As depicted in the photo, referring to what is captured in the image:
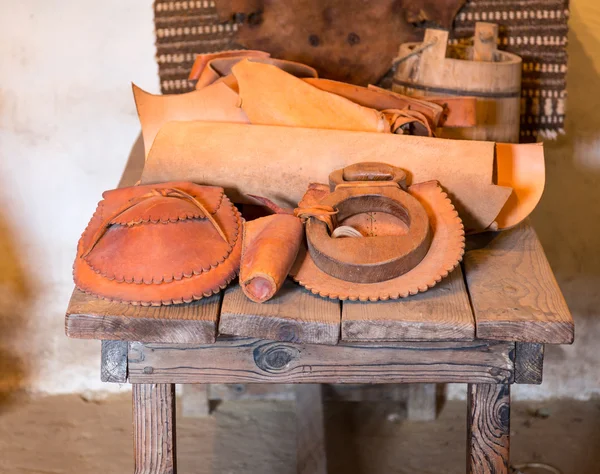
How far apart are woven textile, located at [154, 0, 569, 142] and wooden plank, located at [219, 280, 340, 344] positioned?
1.21 meters

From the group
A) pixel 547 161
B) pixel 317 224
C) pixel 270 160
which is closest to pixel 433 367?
pixel 317 224

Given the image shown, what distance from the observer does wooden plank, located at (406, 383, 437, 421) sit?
2.76 metres

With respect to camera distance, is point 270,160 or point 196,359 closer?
point 196,359

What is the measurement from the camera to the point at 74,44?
252 centimetres

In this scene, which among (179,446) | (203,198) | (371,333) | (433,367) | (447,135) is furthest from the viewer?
(179,446)

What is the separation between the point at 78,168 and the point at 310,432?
1.19 metres

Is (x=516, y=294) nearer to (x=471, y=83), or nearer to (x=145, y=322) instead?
(x=145, y=322)

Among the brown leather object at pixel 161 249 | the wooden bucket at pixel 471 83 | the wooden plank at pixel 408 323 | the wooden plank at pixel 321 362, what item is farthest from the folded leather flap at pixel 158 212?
the wooden bucket at pixel 471 83

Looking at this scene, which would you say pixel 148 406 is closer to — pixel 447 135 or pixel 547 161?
pixel 447 135

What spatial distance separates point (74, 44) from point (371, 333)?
1.70 m

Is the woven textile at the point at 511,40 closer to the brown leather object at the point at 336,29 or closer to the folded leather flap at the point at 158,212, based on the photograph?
the brown leather object at the point at 336,29

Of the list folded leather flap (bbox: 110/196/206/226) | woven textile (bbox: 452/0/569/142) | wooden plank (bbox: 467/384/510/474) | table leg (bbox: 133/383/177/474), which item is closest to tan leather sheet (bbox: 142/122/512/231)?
folded leather flap (bbox: 110/196/206/226)

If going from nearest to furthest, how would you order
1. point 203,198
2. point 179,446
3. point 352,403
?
point 203,198 < point 179,446 < point 352,403

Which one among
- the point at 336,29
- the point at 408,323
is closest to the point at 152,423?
the point at 408,323
